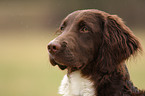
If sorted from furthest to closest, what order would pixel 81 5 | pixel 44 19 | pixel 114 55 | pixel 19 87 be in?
pixel 44 19
pixel 81 5
pixel 19 87
pixel 114 55

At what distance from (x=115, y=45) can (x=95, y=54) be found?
31 cm

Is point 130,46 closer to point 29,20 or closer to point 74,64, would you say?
point 74,64

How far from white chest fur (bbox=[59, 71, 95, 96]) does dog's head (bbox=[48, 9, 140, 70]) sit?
6.1 inches

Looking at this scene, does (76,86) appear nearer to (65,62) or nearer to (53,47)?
(65,62)

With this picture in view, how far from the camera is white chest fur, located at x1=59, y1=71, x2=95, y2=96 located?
3.66 m

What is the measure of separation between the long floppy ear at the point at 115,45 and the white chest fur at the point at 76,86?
0.31m

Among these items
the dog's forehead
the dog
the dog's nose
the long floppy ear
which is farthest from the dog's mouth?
the dog's forehead

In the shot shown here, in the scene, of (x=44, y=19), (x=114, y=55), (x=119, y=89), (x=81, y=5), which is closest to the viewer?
(x=119, y=89)

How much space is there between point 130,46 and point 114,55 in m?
0.26

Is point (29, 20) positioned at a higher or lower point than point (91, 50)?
lower

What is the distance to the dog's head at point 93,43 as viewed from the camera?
3.68 m

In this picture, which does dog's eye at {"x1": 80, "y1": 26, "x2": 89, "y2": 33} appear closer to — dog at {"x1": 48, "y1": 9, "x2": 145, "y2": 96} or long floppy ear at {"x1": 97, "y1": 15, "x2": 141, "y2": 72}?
dog at {"x1": 48, "y1": 9, "x2": 145, "y2": 96}

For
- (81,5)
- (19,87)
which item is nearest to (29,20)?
(81,5)

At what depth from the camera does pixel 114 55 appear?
3.77m
